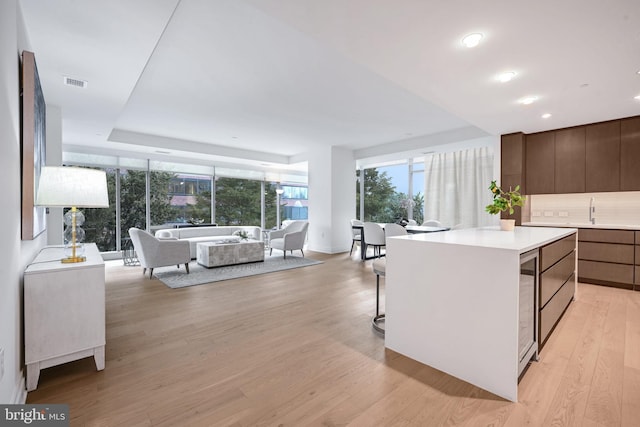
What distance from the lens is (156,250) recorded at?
4.81 meters

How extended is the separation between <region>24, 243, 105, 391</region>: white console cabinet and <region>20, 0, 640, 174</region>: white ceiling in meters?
1.84

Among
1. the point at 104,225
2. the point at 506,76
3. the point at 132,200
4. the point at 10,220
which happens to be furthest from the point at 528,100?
the point at 104,225

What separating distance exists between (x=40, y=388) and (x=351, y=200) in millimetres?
6826

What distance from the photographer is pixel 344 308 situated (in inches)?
134

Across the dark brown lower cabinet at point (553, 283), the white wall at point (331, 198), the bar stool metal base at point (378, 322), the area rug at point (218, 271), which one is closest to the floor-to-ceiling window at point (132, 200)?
the area rug at point (218, 271)

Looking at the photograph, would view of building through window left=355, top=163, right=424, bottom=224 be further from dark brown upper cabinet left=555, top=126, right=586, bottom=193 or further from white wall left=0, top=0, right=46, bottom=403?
white wall left=0, top=0, right=46, bottom=403

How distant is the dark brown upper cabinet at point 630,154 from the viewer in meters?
4.15

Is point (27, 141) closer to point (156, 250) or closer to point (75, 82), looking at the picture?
point (75, 82)

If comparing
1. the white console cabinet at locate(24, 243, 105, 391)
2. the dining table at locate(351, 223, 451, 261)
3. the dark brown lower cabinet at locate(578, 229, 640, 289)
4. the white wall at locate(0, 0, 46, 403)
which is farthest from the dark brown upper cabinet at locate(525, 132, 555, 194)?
the white wall at locate(0, 0, 46, 403)

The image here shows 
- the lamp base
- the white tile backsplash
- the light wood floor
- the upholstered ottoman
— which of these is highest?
the white tile backsplash

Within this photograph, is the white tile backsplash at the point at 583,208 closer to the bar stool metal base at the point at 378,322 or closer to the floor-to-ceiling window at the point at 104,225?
the bar stool metal base at the point at 378,322

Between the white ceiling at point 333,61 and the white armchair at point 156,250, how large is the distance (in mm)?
1958

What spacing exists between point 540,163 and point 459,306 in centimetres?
449

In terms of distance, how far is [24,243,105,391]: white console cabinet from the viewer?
1.86 meters
